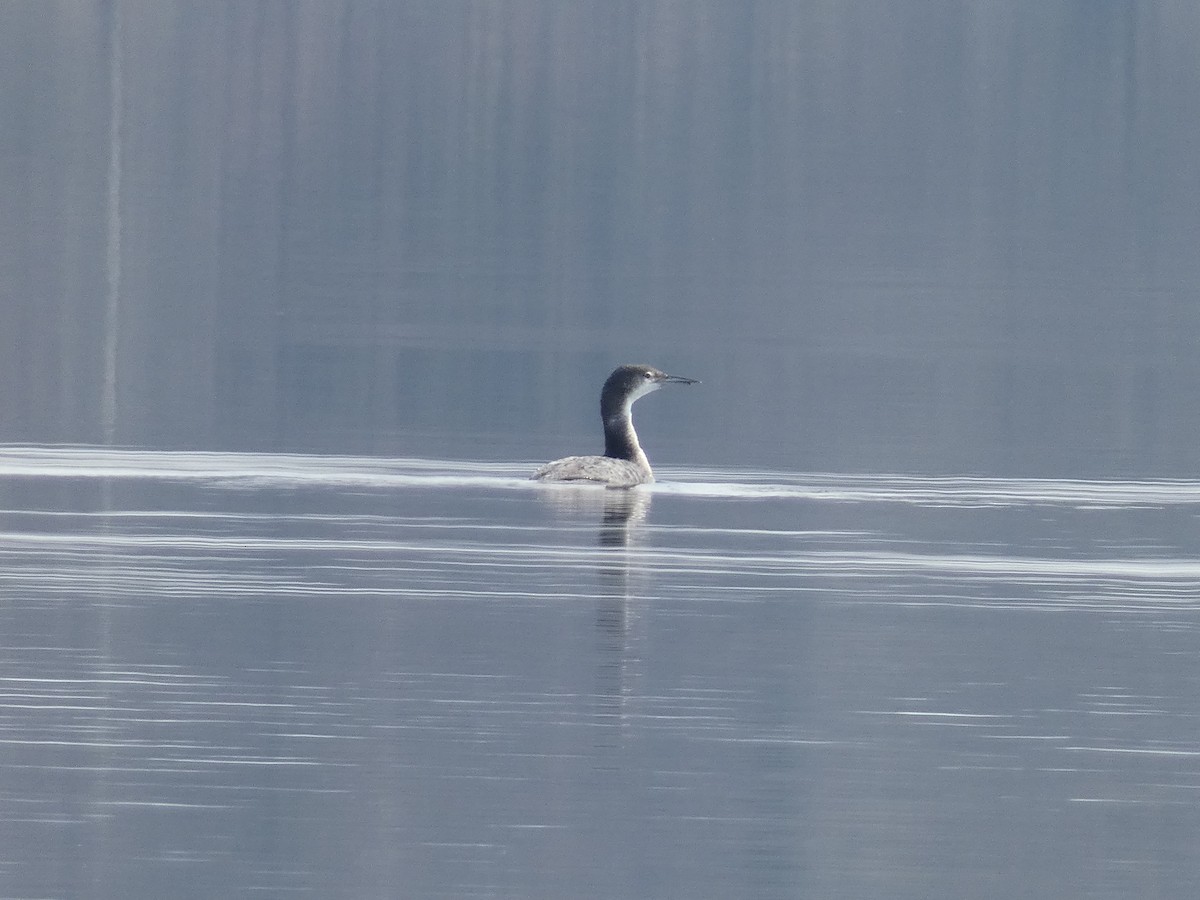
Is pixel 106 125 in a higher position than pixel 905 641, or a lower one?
higher

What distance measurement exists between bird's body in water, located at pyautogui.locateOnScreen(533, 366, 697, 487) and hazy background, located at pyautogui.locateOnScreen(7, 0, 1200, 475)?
1.53m

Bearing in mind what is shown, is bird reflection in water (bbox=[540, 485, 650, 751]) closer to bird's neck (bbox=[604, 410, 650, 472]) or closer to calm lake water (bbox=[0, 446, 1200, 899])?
calm lake water (bbox=[0, 446, 1200, 899])

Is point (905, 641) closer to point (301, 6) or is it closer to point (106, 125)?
point (106, 125)

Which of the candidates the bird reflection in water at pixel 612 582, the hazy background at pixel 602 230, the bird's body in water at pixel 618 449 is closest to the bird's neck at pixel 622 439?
A: the bird's body in water at pixel 618 449

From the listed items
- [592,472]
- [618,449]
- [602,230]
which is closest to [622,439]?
[618,449]

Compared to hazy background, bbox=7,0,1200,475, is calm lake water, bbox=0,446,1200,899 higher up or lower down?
lower down

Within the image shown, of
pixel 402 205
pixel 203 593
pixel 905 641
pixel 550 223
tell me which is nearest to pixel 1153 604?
pixel 905 641

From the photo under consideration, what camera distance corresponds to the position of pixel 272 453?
90.7 ft

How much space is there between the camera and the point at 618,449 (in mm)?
26766

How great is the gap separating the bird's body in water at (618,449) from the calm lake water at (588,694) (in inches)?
18.3

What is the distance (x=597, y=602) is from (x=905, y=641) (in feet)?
6.76

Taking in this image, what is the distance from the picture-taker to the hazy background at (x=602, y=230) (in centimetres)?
3250

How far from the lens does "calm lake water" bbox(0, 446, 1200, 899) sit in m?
12.9

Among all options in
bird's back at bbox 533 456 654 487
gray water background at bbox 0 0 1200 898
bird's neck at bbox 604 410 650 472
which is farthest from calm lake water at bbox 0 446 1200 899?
bird's neck at bbox 604 410 650 472
